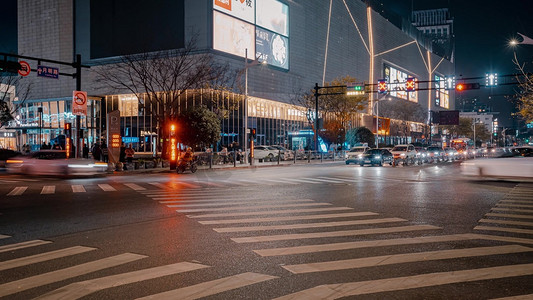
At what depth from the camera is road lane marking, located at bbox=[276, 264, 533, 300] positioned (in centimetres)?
518

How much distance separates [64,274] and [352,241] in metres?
4.81

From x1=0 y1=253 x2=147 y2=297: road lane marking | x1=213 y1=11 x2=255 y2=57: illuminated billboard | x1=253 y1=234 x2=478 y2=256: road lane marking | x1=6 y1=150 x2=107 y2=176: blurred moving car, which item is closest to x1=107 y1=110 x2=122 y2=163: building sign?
x1=6 y1=150 x2=107 y2=176: blurred moving car

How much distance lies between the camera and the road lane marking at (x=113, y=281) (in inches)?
205

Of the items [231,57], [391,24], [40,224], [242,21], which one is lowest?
[40,224]

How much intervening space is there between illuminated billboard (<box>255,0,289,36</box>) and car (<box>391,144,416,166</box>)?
28063mm

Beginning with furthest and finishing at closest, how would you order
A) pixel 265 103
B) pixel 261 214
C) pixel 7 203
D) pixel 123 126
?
1. pixel 265 103
2. pixel 123 126
3. pixel 7 203
4. pixel 261 214

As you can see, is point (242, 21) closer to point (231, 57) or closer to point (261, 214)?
point (231, 57)

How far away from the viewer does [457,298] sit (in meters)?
5.07

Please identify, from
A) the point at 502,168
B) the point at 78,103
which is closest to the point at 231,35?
the point at 78,103

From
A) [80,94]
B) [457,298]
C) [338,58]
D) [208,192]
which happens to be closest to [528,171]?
[208,192]

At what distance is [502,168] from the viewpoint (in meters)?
21.0

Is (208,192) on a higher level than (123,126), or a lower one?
lower

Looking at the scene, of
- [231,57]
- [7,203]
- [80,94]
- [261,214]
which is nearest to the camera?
[261,214]

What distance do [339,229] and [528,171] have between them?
48.7ft
